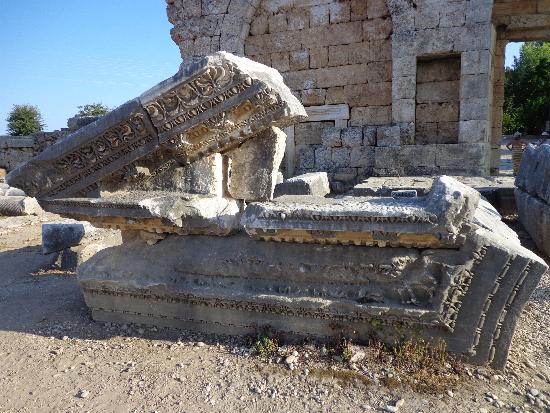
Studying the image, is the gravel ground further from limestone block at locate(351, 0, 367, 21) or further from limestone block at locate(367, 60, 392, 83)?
limestone block at locate(351, 0, 367, 21)

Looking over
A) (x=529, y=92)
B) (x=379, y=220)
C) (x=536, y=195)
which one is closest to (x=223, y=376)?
(x=379, y=220)

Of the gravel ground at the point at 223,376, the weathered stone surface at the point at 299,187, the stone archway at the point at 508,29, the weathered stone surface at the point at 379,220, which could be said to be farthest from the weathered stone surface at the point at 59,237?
the stone archway at the point at 508,29

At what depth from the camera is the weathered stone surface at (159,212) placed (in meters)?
2.54

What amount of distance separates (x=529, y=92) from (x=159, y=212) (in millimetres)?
29012

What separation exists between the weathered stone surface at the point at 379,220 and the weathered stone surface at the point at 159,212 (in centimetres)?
31

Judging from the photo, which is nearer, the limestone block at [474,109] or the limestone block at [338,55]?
the limestone block at [474,109]

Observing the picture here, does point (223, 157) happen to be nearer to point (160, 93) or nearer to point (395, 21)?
point (160, 93)

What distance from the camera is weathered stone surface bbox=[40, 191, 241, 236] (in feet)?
8.34

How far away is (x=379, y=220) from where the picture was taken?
2127mm

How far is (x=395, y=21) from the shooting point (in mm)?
6980

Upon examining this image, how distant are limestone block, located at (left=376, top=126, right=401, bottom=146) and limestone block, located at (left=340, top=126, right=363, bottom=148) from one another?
0.35 meters

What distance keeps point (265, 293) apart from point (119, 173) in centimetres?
131

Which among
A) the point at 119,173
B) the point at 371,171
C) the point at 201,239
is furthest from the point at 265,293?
the point at 371,171

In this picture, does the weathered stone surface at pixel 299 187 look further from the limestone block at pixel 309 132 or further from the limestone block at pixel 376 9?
the limestone block at pixel 376 9
